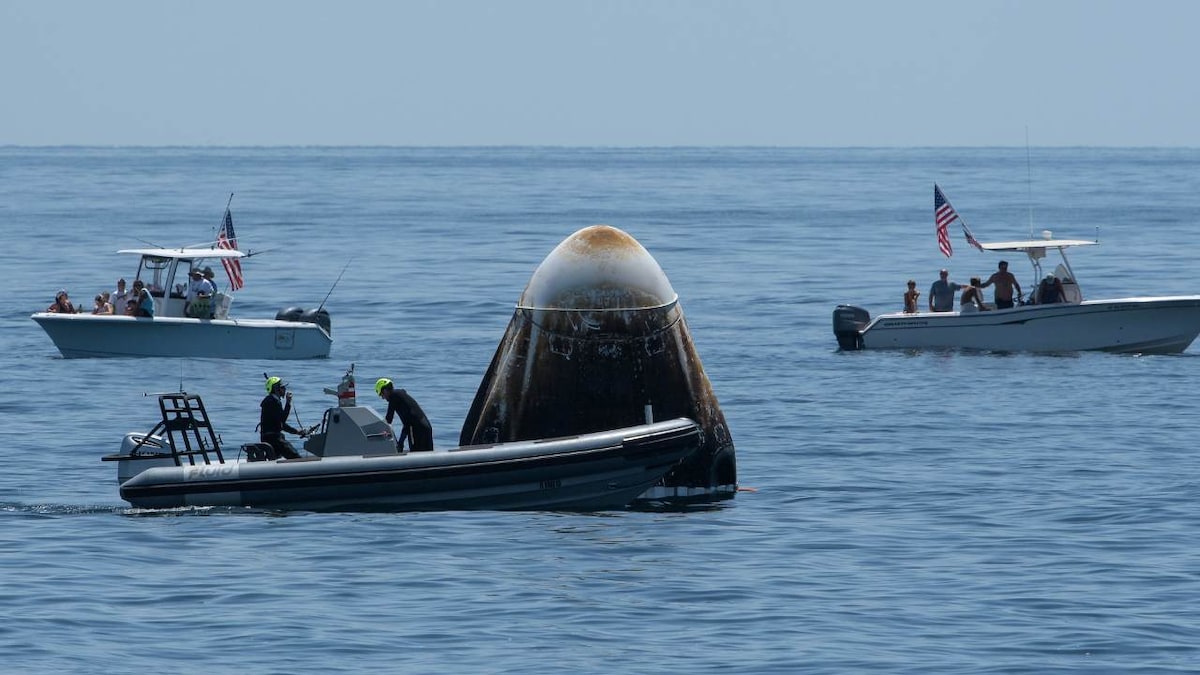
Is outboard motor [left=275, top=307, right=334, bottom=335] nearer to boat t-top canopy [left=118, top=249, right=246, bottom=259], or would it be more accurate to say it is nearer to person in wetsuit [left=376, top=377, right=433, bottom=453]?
boat t-top canopy [left=118, top=249, right=246, bottom=259]

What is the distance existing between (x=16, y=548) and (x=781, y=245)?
65.2 metres

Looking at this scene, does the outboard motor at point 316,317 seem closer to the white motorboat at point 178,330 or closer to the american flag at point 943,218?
the white motorboat at point 178,330

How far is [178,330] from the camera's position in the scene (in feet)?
132

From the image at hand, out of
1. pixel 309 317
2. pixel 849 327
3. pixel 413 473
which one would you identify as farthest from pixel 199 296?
pixel 413 473

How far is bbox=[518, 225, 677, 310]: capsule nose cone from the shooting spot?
2205 centimetres

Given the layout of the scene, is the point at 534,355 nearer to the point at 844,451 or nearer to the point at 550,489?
the point at 550,489

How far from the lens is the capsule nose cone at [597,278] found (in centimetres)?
2205

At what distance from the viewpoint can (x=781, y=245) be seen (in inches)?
3332

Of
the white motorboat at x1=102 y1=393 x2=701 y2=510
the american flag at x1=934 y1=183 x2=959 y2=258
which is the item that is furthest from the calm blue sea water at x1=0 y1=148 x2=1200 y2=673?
the american flag at x1=934 y1=183 x2=959 y2=258

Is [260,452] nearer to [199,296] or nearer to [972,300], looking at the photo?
[199,296]

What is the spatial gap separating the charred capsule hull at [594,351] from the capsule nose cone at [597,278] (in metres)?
0.01

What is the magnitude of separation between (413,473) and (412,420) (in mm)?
781

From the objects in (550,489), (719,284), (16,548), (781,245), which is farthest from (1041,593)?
(781,245)

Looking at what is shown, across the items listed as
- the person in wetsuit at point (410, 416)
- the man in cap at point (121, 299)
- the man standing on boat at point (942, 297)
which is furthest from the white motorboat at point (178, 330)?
the person in wetsuit at point (410, 416)
